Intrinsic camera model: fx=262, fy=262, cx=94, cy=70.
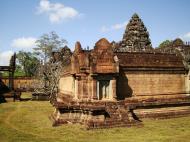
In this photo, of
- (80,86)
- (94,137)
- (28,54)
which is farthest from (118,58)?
(28,54)

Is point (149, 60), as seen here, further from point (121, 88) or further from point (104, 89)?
point (104, 89)

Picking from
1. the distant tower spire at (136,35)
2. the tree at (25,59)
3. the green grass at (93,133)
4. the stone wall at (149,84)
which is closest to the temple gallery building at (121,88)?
the stone wall at (149,84)

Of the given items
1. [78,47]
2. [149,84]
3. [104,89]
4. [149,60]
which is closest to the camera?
[104,89]

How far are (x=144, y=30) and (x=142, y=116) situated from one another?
26.7m

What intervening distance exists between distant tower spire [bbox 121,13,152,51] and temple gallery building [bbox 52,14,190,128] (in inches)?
768

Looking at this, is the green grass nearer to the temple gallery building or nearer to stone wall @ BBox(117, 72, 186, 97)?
the temple gallery building

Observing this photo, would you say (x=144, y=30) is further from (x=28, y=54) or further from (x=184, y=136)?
(x=28, y=54)

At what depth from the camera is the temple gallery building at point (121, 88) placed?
54.8ft

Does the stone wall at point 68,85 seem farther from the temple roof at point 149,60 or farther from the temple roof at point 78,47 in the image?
the temple roof at point 149,60

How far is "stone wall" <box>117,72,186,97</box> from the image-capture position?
19.6m

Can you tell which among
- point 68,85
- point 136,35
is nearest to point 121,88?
point 68,85

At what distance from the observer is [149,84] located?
20.5 metres

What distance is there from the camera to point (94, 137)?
1320 cm

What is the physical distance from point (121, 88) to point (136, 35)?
962 inches
